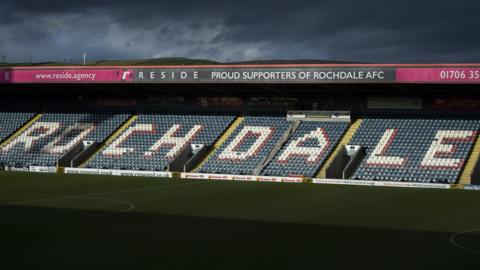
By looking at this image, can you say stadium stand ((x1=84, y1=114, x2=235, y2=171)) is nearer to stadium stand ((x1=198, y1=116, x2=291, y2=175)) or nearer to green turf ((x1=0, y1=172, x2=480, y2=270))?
stadium stand ((x1=198, y1=116, x2=291, y2=175))

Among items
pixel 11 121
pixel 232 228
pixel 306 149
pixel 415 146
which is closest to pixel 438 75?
pixel 415 146

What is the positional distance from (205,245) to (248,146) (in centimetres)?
3063

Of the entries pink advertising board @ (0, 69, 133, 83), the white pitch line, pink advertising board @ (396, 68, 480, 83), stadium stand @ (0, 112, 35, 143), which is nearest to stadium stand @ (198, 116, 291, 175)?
pink advertising board @ (0, 69, 133, 83)

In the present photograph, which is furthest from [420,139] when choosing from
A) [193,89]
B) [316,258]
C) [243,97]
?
[316,258]

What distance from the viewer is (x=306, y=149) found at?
44.7m

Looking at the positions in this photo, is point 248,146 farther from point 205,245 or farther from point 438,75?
point 205,245

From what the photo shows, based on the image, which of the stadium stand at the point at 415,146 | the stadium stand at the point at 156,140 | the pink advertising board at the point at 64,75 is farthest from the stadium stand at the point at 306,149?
the pink advertising board at the point at 64,75

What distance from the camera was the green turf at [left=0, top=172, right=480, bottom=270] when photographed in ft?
45.7

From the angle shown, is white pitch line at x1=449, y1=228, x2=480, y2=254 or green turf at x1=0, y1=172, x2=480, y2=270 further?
white pitch line at x1=449, y1=228, x2=480, y2=254

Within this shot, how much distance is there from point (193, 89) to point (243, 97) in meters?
4.22

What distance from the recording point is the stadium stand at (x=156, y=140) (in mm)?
46906

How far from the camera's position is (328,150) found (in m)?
43.9

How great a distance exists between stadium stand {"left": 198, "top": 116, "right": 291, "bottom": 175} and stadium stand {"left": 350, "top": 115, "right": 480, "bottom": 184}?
20.8 feet

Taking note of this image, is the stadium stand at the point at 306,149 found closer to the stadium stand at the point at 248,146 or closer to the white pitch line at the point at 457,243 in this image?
the stadium stand at the point at 248,146
